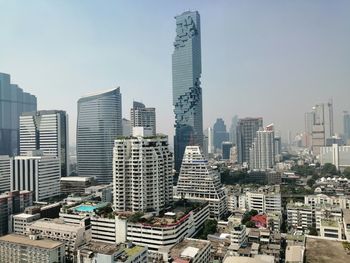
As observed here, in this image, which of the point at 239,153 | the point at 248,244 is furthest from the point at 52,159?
the point at 239,153

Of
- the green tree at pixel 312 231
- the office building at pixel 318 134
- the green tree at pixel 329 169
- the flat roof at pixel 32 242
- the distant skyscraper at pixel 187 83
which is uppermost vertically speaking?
the distant skyscraper at pixel 187 83

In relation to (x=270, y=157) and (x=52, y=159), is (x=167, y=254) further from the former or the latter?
(x=270, y=157)

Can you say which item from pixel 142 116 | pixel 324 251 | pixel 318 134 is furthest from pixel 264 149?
pixel 324 251

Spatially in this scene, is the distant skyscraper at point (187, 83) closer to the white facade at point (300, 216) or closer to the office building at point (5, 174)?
the office building at point (5, 174)

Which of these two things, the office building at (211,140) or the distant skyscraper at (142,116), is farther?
the office building at (211,140)

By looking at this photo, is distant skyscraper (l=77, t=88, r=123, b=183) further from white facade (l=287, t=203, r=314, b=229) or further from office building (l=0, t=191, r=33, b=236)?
white facade (l=287, t=203, r=314, b=229)

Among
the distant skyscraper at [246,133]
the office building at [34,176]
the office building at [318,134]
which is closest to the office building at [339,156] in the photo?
the office building at [318,134]

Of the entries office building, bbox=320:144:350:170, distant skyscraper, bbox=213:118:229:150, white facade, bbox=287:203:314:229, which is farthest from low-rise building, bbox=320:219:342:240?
distant skyscraper, bbox=213:118:229:150
